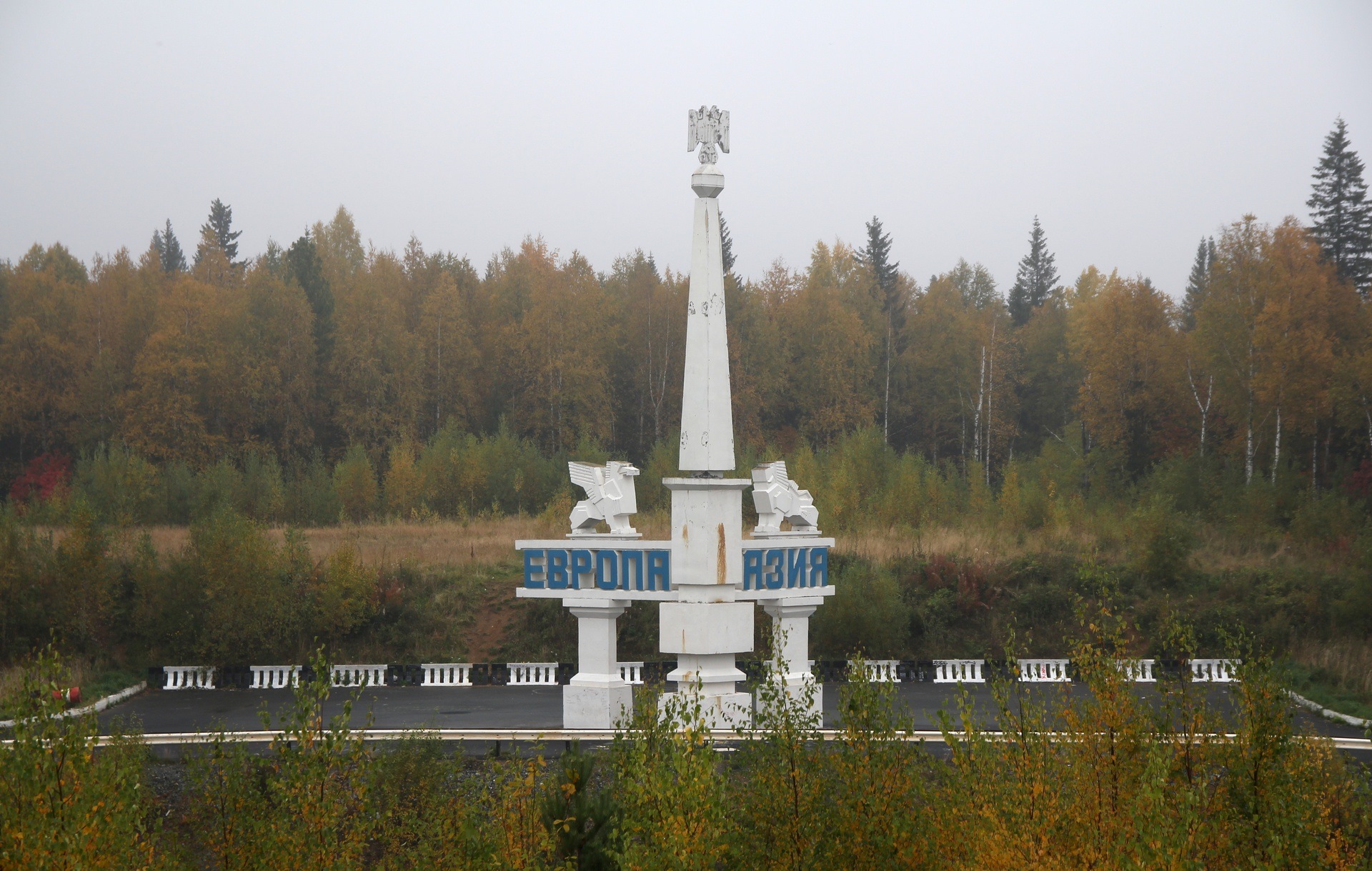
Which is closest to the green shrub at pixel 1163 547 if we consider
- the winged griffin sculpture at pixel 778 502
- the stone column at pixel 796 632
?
the winged griffin sculpture at pixel 778 502

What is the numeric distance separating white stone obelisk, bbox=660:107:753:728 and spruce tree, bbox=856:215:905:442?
1491 inches

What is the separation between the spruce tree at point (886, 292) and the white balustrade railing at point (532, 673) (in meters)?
32.3

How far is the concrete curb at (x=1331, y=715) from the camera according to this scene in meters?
22.5

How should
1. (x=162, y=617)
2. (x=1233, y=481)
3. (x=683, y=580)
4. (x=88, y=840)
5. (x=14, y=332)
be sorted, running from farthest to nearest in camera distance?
(x=14, y=332), (x=1233, y=481), (x=162, y=617), (x=683, y=580), (x=88, y=840)

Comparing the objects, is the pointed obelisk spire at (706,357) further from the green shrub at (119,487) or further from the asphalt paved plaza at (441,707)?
the green shrub at (119,487)

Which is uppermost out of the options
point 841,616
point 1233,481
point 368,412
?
point 368,412

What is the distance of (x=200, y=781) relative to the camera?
43.3ft

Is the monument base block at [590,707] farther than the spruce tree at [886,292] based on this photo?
No

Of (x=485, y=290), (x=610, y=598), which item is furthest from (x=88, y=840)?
(x=485, y=290)

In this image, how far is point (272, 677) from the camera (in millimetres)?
28125

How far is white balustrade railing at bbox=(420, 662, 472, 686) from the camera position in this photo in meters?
28.2

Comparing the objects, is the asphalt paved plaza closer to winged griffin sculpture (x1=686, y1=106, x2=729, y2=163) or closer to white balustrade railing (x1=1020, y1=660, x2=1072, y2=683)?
white balustrade railing (x1=1020, y1=660, x2=1072, y2=683)

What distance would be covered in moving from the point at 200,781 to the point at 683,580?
9602mm

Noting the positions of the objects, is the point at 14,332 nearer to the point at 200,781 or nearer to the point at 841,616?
the point at 841,616
